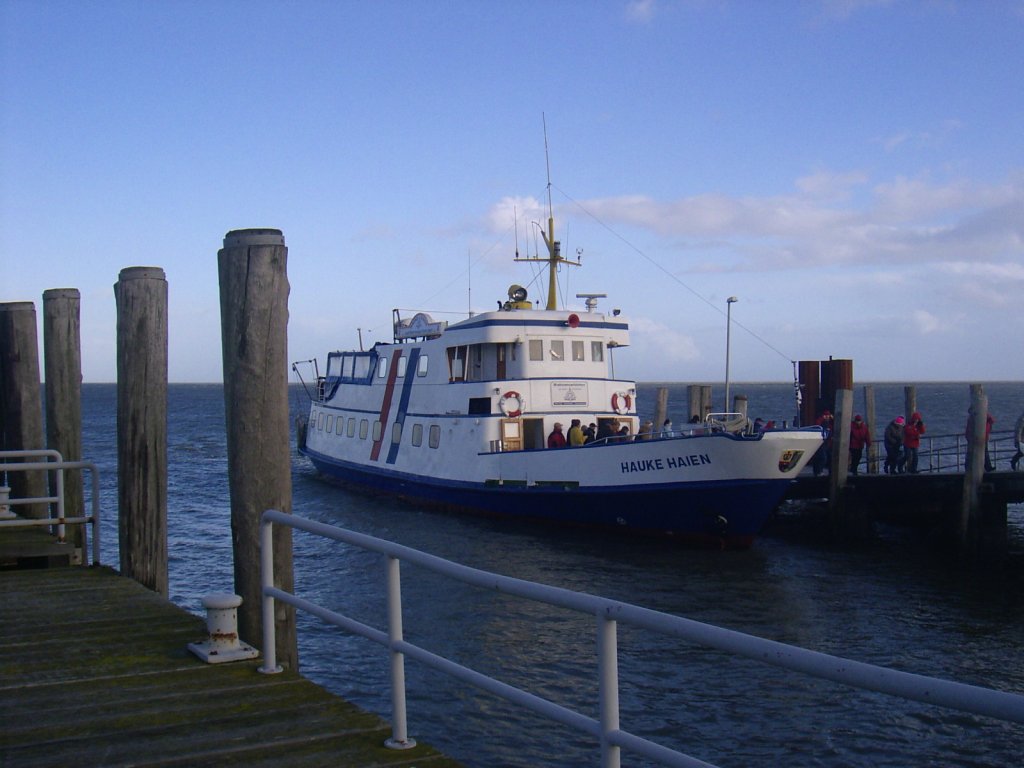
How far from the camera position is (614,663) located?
3.09m

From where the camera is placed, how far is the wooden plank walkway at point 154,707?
4145 millimetres

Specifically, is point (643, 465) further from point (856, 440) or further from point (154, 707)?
point (154, 707)

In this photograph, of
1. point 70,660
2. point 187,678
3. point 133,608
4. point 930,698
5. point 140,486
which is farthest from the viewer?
point 140,486

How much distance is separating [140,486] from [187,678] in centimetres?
321

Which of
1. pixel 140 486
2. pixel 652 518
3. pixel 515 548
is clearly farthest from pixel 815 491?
pixel 140 486

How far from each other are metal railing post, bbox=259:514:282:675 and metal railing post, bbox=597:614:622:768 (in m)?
2.66

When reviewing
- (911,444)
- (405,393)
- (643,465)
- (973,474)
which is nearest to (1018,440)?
(973,474)

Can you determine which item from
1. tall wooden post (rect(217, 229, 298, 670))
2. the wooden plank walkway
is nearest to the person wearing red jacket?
the wooden plank walkway

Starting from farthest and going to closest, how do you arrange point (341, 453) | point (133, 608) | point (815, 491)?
1. point (341, 453)
2. point (815, 491)
3. point (133, 608)

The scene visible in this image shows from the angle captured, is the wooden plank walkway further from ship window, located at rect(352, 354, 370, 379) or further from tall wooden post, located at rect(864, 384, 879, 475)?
ship window, located at rect(352, 354, 370, 379)

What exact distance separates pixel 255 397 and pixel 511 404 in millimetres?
18115

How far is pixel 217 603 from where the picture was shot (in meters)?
5.43

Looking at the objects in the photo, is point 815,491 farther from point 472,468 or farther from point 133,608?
point 133,608

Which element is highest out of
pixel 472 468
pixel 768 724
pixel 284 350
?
pixel 284 350
